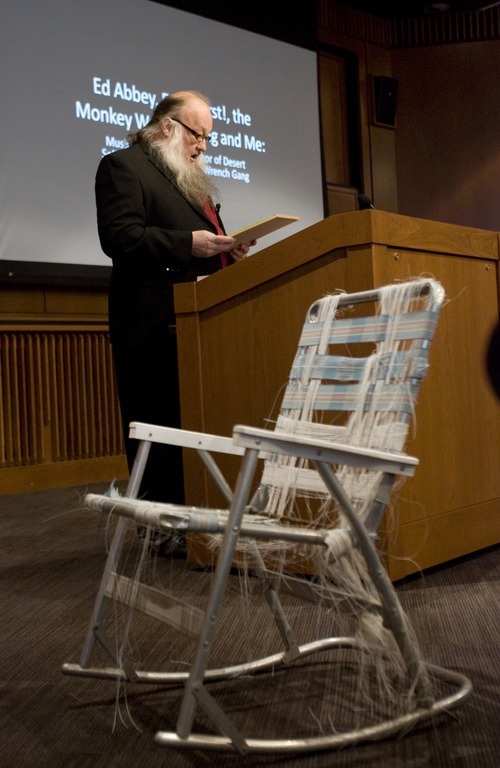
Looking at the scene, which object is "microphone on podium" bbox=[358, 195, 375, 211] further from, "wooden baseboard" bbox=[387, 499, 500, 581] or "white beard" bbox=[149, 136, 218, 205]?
"wooden baseboard" bbox=[387, 499, 500, 581]

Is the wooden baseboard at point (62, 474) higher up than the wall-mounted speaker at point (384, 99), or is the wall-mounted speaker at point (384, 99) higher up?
the wall-mounted speaker at point (384, 99)

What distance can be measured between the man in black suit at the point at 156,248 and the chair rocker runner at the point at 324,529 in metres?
1.05

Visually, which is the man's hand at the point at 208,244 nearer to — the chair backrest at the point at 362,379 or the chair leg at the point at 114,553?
the chair backrest at the point at 362,379

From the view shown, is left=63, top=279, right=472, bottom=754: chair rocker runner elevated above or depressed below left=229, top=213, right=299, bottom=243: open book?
below

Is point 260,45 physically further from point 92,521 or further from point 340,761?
point 340,761

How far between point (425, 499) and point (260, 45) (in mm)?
3780

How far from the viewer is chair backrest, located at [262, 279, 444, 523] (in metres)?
1.47

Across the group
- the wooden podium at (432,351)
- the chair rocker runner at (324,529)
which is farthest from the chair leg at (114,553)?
the wooden podium at (432,351)

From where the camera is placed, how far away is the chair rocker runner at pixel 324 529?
4.02 ft

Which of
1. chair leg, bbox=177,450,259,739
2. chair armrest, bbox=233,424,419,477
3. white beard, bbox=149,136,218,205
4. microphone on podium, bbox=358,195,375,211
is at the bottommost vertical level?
chair leg, bbox=177,450,259,739

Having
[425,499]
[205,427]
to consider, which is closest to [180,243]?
[205,427]

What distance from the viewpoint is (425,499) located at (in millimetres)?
2348

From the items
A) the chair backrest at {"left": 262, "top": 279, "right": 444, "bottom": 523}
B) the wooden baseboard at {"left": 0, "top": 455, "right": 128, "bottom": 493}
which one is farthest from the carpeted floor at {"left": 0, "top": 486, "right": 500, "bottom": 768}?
the wooden baseboard at {"left": 0, "top": 455, "right": 128, "bottom": 493}

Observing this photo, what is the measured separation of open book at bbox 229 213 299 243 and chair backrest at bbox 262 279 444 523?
2.02ft
